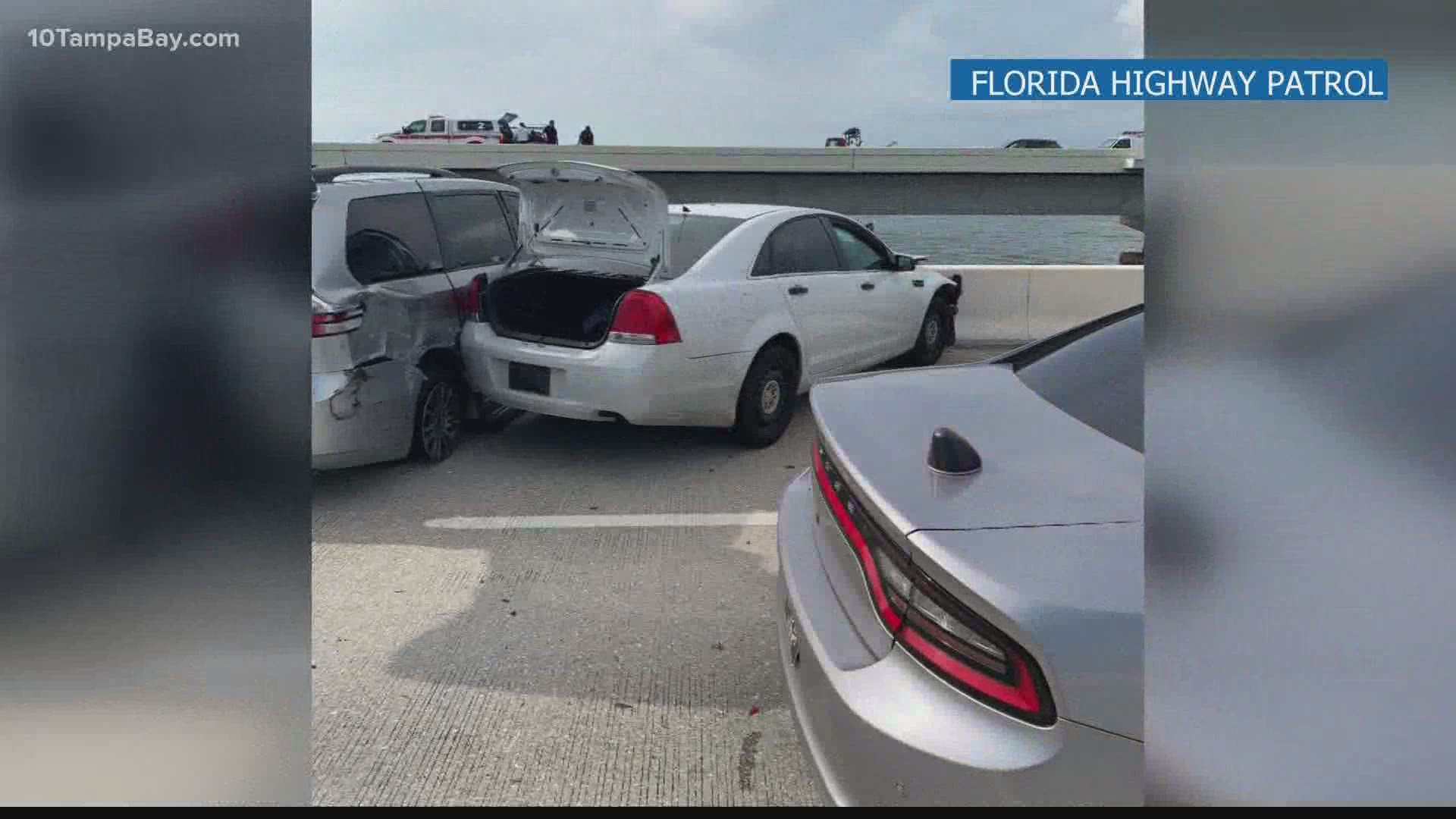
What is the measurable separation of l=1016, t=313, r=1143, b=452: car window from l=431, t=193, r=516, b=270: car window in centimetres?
407

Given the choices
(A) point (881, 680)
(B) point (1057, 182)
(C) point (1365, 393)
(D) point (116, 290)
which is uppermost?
(B) point (1057, 182)

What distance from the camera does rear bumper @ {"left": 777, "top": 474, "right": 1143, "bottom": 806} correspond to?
1796 millimetres

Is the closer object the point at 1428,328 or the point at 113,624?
the point at 1428,328

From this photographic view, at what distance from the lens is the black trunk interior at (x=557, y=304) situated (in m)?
6.23

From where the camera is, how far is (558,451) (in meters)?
6.60

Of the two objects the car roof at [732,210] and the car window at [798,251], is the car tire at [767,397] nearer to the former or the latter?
the car window at [798,251]

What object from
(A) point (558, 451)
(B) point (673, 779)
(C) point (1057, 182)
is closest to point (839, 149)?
(C) point (1057, 182)

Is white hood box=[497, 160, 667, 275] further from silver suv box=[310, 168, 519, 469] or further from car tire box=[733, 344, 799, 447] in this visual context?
car tire box=[733, 344, 799, 447]

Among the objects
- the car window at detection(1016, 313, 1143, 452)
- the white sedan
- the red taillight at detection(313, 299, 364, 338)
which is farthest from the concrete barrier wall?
the car window at detection(1016, 313, 1143, 452)

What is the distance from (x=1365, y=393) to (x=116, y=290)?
2229mm

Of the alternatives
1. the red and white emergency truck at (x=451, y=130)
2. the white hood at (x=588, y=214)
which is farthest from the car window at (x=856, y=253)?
the red and white emergency truck at (x=451, y=130)

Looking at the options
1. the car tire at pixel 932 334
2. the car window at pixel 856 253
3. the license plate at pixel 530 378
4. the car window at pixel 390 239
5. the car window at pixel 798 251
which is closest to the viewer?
the car window at pixel 390 239

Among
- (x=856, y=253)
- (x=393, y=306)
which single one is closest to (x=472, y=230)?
(x=393, y=306)
